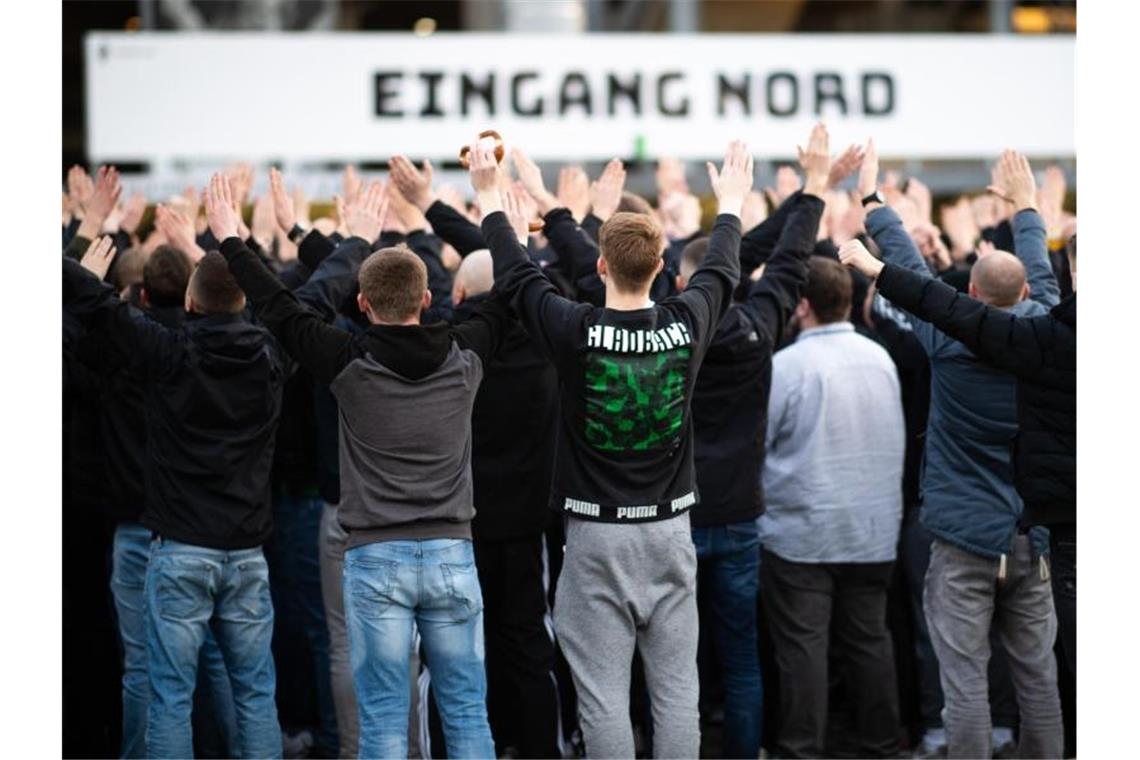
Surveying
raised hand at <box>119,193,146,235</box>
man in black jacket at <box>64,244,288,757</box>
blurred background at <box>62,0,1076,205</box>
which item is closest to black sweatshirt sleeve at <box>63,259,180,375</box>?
man in black jacket at <box>64,244,288,757</box>

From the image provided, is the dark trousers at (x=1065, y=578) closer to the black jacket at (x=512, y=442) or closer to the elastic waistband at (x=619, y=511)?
the elastic waistband at (x=619, y=511)

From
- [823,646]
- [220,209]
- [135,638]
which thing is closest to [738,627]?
[823,646]

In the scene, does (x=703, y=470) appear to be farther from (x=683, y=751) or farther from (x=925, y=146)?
(x=925, y=146)

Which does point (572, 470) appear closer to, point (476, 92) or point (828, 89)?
point (476, 92)

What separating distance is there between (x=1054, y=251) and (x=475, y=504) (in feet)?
10.5

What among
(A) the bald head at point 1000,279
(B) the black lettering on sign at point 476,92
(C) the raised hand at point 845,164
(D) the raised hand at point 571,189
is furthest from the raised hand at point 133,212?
(B) the black lettering on sign at point 476,92

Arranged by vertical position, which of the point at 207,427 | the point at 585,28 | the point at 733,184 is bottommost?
the point at 207,427

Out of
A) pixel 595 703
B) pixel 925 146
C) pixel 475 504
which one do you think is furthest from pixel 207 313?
pixel 925 146

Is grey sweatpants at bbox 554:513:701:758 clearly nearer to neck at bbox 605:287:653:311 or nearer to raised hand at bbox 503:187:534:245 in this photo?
→ neck at bbox 605:287:653:311

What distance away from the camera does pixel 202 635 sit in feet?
16.8

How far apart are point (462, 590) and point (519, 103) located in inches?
296

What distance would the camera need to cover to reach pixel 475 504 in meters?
5.50

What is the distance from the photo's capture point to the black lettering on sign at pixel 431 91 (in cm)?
1148
